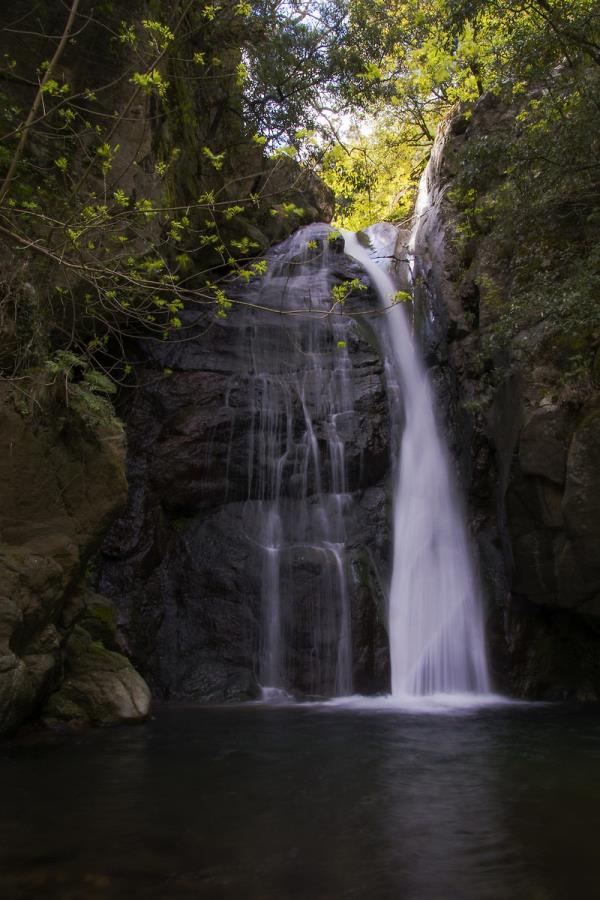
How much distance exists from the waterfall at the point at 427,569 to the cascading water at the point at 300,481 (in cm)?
92

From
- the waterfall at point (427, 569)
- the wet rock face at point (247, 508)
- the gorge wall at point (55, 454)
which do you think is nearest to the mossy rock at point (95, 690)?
the gorge wall at point (55, 454)

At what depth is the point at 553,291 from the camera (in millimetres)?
9102

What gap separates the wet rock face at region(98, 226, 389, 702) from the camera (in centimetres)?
1079

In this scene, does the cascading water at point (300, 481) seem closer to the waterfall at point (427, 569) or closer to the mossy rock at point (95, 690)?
the waterfall at point (427, 569)

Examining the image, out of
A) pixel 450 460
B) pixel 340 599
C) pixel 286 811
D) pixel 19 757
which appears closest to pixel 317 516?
pixel 340 599

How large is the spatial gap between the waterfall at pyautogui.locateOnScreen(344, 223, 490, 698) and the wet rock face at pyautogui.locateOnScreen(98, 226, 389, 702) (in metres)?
0.31

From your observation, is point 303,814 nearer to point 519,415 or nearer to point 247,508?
point 519,415

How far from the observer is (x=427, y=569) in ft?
38.0

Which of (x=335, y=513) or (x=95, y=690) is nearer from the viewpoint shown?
(x=95, y=690)

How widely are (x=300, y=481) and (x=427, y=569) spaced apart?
267 centimetres

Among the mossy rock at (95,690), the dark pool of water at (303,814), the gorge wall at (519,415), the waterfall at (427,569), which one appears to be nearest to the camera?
the dark pool of water at (303,814)

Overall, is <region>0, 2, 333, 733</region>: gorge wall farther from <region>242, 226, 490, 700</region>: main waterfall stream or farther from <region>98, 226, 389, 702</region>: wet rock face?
<region>242, 226, 490, 700</region>: main waterfall stream

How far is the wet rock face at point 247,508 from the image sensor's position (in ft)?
35.4

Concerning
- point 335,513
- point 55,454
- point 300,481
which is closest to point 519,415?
point 335,513
